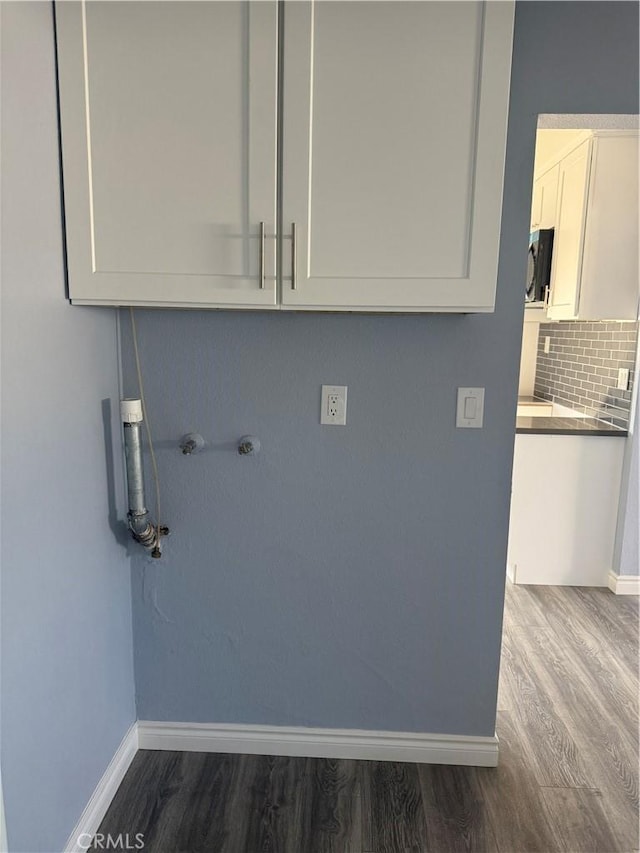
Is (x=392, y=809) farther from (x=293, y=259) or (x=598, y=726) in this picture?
(x=293, y=259)

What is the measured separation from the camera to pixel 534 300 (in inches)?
142

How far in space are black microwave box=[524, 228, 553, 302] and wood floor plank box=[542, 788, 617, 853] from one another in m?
2.48

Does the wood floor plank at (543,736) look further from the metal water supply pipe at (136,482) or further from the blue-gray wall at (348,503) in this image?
the metal water supply pipe at (136,482)

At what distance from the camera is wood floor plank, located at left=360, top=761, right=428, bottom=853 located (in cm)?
166

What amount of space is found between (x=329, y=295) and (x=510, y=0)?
78 centimetres

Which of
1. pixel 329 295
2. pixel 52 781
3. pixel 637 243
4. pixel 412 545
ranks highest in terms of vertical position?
pixel 637 243

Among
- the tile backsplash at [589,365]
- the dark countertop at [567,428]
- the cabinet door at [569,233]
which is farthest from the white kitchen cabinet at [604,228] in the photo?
the dark countertop at [567,428]

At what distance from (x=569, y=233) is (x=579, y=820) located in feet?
8.62

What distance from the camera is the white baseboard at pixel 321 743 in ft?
6.44

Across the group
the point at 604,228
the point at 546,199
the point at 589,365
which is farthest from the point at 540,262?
the point at 589,365

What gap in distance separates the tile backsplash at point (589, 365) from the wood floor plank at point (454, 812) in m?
1.99

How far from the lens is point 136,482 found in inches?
68.2

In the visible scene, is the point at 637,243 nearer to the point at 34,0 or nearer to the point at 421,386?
the point at 421,386

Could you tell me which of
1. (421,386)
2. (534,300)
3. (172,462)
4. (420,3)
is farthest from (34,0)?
(534,300)
